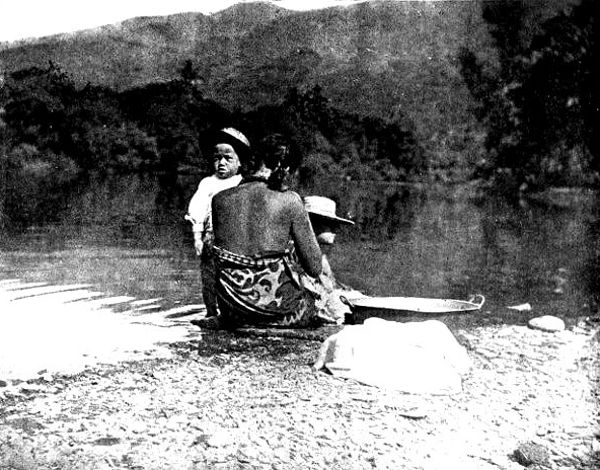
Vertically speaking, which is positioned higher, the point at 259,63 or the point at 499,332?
the point at 259,63

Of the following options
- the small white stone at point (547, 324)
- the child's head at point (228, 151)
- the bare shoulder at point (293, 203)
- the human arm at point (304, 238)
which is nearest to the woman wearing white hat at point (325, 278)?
the human arm at point (304, 238)

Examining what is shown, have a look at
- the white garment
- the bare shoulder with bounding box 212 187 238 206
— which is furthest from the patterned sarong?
the white garment

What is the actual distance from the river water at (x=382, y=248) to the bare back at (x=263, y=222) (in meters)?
1.68

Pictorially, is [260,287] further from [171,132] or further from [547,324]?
[171,132]

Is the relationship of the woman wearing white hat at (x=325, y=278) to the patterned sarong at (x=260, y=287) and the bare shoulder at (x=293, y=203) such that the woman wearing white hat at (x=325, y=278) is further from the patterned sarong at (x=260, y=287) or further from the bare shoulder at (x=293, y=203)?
the bare shoulder at (x=293, y=203)

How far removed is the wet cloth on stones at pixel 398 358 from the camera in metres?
3.61

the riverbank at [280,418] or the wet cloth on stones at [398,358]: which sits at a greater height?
the wet cloth on stones at [398,358]

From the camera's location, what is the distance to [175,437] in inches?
116

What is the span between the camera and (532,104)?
61.3 ft

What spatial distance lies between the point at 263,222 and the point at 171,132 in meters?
25.1

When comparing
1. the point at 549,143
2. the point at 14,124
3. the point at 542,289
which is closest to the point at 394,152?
the point at 549,143

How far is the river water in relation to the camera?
24.0 feet

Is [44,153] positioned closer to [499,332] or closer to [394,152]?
[394,152]

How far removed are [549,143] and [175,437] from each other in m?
17.8
